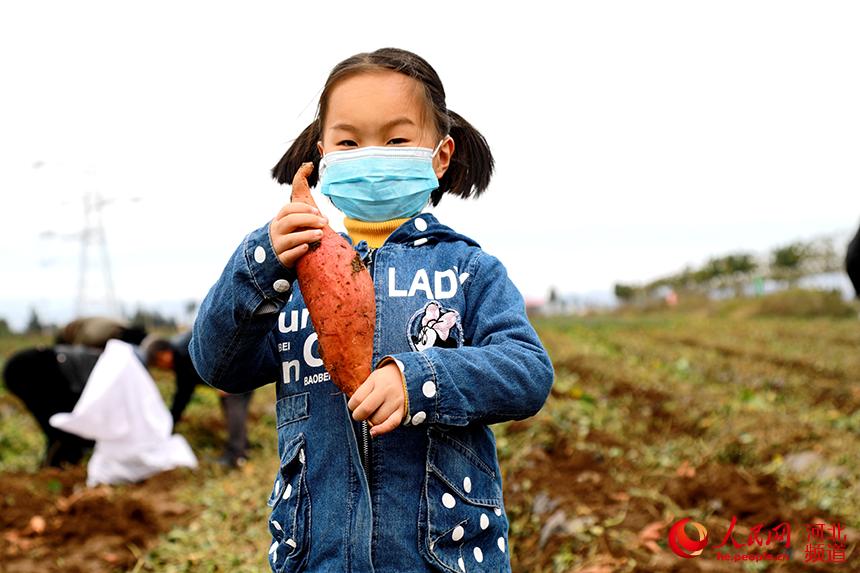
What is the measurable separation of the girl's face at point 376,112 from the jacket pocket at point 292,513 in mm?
570

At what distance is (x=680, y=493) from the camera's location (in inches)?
170

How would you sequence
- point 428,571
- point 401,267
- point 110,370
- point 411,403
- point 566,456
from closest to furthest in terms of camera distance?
point 411,403 < point 428,571 < point 401,267 < point 566,456 < point 110,370

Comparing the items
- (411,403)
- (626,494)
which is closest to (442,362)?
(411,403)

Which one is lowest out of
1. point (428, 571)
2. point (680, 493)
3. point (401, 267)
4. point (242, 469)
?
point (242, 469)

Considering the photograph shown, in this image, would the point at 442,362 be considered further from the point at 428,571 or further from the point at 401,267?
the point at 428,571

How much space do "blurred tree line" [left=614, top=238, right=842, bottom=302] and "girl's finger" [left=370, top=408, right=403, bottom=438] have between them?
37.8 metres

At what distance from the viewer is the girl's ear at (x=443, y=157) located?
1.83 m

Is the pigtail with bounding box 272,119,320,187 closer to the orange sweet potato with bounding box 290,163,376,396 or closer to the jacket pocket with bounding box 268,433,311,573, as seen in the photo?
the orange sweet potato with bounding box 290,163,376,396

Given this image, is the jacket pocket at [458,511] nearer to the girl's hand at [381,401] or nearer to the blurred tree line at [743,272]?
the girl's hand at [381,401]

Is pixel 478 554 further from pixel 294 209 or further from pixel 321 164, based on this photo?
pixel 321 164

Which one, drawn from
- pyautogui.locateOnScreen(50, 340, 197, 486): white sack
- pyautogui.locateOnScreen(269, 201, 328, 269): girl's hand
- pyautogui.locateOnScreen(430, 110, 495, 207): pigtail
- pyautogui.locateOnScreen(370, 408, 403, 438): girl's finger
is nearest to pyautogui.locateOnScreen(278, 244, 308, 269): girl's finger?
pyautogui.locateOnScreen(269, 201, 328, 269): girl's hand

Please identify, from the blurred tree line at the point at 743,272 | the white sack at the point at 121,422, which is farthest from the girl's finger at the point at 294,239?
the blurred tree line at the point at 743,272

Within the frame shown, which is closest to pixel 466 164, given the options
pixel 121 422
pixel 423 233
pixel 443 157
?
pixel 443 157

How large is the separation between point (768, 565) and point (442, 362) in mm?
2605
